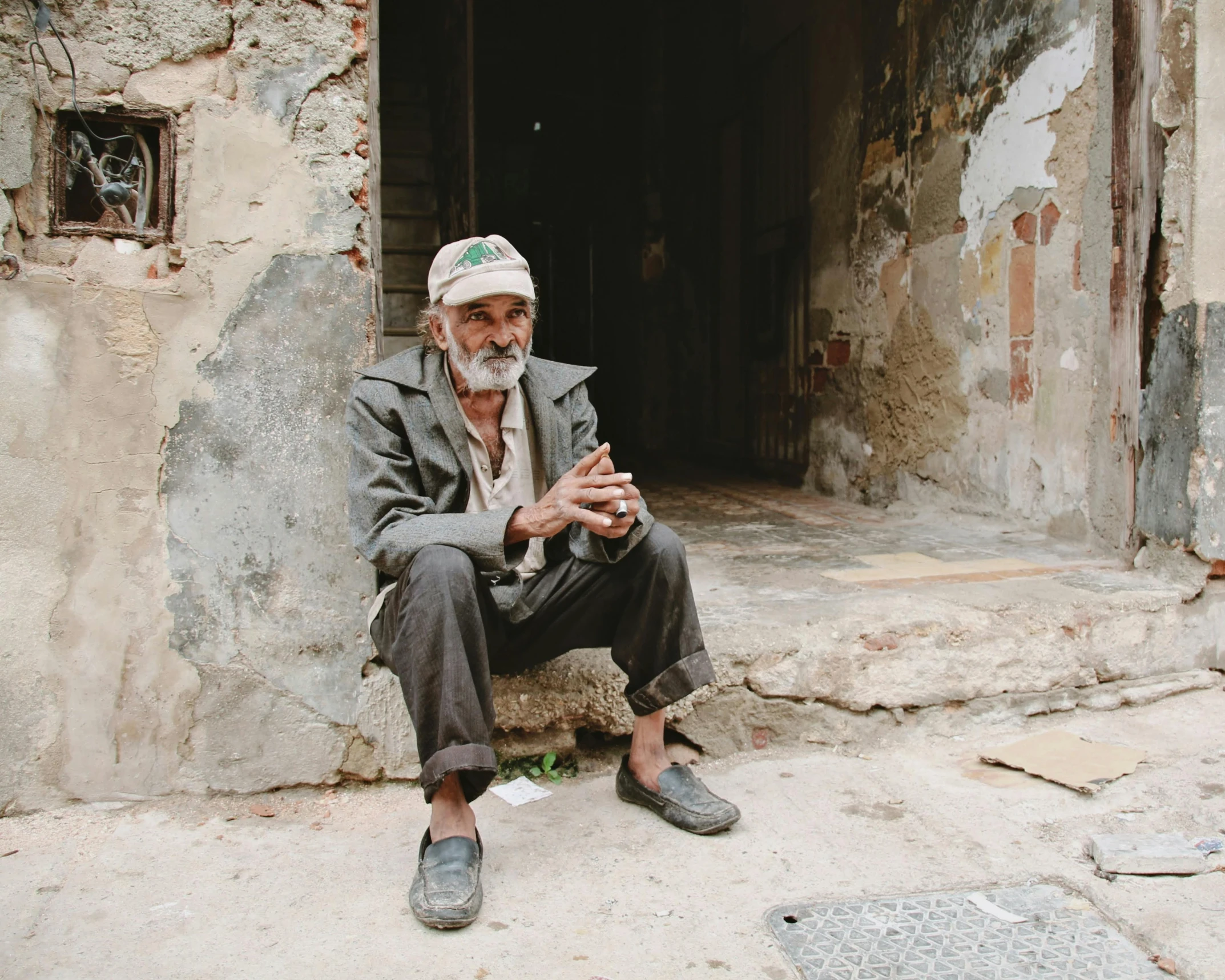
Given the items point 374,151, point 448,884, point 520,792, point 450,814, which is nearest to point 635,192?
point 374,151

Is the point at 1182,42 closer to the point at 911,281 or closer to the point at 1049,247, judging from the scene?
the point at 1049,247

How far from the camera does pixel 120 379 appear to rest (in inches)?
89.3

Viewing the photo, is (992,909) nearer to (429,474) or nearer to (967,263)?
(429,474)

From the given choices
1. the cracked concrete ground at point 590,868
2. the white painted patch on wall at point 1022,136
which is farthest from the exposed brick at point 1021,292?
the cracked concrete ground at point 590,868

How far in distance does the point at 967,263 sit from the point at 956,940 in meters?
3.16

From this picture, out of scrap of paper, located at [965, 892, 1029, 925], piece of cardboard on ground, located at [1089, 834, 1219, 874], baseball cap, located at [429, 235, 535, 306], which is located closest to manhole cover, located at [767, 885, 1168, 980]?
scrap of paper, located at [965, 892, 1029, 925]

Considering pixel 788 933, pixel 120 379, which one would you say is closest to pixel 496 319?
pixel 120 379

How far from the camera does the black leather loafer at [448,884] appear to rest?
5.81 ft

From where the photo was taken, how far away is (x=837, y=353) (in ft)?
17.5

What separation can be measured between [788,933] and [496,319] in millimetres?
1377

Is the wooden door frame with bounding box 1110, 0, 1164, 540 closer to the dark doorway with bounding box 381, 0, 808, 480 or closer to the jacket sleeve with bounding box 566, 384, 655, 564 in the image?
the jacket sleeve with bounding box 566, 384, 655, 564

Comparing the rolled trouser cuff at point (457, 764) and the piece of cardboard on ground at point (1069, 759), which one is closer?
the rolled trouser cuff at point (457, 764)

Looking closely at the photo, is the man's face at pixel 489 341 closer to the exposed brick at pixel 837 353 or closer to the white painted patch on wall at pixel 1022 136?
the white painted patch on wall at pixel 1022 136

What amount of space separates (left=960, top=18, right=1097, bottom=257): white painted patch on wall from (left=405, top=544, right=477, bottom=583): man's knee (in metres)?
2.77
